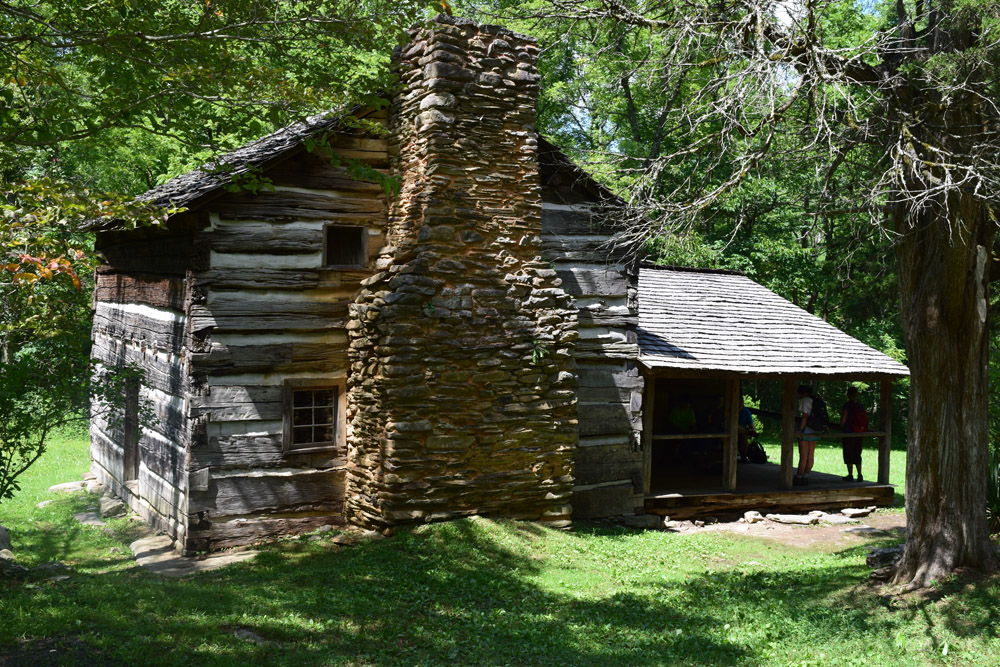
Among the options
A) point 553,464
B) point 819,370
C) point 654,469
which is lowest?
point 654,469

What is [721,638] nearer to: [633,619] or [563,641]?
[633,619]

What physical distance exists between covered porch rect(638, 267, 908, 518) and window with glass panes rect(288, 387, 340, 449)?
4.81 meters

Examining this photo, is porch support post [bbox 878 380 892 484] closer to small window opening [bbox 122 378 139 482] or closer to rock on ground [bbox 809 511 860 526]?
rock on ground [bbox 809 511 860 526]

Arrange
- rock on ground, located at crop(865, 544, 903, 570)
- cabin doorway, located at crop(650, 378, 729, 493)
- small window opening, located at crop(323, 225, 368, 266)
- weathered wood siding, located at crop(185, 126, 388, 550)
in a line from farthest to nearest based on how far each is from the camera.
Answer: cabin doorway, located at crop(650, 378, 729, 493)
small window opening, located at crop(323, 225, 368, 266)
weathered wood siding, located at crop(185, 126, 388, 550)
rock on ground, located at crop(865, 544, 903, 570)

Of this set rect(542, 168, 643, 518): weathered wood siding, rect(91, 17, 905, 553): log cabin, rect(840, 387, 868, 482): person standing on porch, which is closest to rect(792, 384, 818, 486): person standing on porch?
rect(840, 387, 868, 482): person standing on porch

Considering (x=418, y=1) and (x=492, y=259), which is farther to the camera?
(x=492, y=259)

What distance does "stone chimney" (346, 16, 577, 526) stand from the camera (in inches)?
396

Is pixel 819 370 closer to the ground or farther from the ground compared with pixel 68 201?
closer to the ground

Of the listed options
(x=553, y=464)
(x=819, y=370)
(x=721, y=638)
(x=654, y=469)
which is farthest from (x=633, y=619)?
(x=654, y=469)

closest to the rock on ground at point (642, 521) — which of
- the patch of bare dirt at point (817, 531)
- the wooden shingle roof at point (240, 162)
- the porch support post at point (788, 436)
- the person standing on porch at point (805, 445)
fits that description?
the patch of bare dirt at point (817, 531)

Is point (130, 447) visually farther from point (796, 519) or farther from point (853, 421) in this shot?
point (853, 421)

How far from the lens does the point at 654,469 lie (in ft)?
55.3

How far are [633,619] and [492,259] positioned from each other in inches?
190

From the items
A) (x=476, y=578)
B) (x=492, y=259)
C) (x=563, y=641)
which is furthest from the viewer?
(x=492, y=259)
